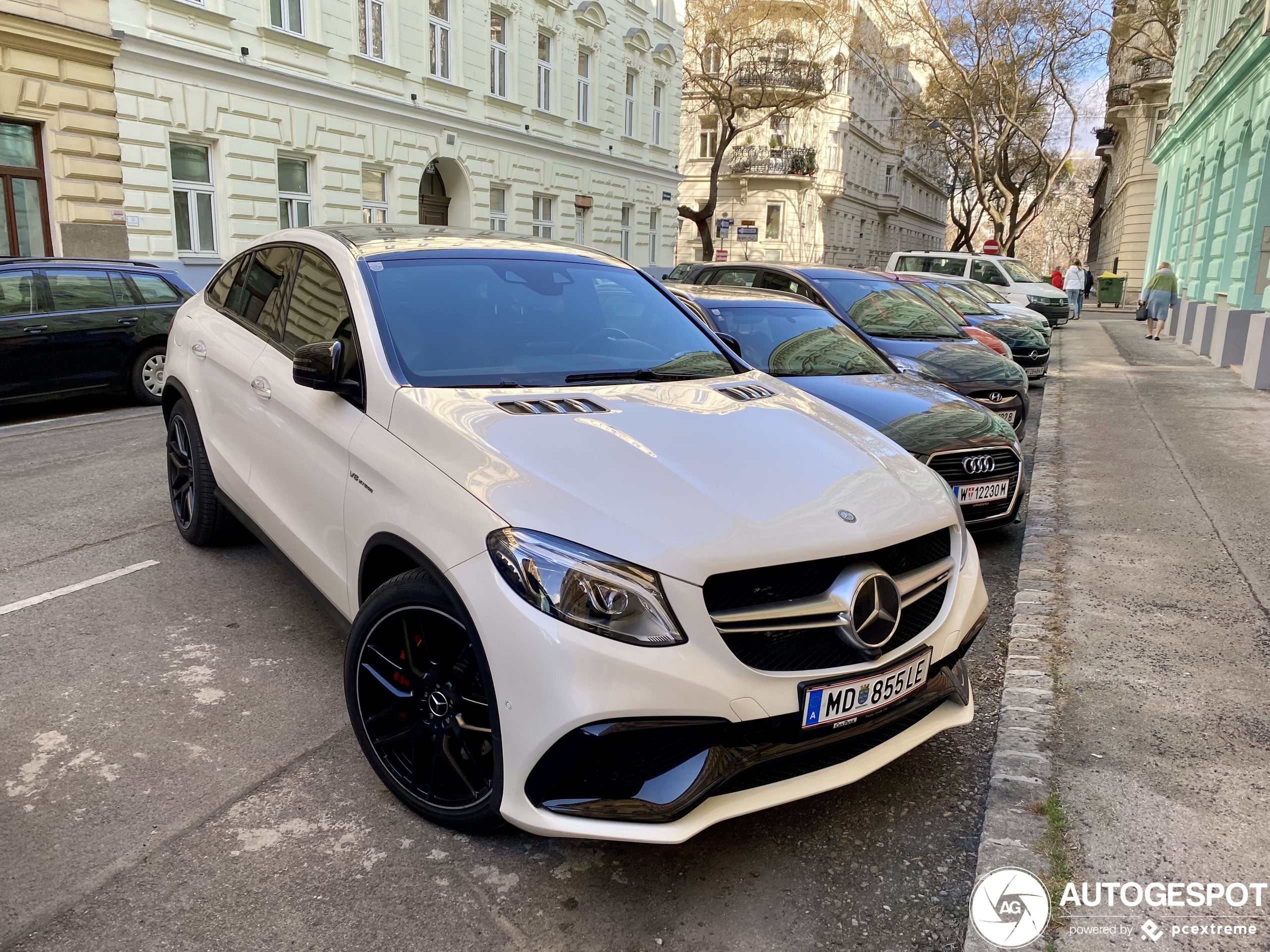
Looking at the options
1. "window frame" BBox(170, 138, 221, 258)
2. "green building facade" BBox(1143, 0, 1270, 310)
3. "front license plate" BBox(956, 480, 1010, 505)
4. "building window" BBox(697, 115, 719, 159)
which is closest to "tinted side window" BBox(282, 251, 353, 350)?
"front license plate" BBox(956, 480, 1010, 505)

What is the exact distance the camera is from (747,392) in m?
3.71

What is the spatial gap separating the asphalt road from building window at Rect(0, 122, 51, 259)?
12.5 meters

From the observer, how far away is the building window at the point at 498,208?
24.1 m

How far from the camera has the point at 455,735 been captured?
2697 millimetres

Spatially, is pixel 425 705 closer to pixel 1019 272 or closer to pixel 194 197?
pixel 194 197

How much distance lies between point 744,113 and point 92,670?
33.0 meters

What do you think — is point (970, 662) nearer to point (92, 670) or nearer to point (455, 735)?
point (455, 735)

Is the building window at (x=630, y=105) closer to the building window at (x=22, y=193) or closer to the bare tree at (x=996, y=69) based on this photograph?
the bare tree at (x=996, y=69)

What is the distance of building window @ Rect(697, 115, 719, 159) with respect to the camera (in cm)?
4644

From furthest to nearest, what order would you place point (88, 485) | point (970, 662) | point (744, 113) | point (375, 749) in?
point (744, 113) < point (88, 485) < point (970, 662) < point (375, 749)

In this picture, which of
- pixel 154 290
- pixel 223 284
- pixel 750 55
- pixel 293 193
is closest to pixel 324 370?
pixel 223 284

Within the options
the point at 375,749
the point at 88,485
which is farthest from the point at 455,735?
the point at 88,485

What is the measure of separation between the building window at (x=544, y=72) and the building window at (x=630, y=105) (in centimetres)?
454

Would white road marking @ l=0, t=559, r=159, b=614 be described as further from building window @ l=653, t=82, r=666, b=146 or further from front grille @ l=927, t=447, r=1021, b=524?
building window @ l=653, t=82, r=666, b=146
